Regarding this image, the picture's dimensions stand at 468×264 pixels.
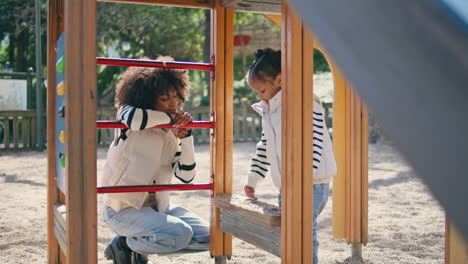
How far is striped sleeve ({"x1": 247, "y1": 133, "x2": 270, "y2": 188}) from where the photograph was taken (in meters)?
2.50

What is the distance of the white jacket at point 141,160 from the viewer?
2363mm

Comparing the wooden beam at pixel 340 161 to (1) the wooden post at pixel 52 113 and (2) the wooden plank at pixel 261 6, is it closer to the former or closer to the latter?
(2) the wooden plank at pixel 261 6

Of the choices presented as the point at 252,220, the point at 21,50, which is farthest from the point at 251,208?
the point at 21,50

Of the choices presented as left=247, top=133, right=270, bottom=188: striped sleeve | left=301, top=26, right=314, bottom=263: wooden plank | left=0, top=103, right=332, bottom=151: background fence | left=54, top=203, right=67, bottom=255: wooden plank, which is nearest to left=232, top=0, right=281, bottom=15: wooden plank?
left=247, top=133, right=270, bottom=188: striped sleeve

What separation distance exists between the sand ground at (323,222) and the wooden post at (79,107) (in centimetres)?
99

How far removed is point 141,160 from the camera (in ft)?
7.82

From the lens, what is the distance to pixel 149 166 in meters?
2.42

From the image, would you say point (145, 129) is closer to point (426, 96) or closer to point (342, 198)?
point (342, 198)

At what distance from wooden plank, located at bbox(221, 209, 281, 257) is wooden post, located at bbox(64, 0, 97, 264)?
2.30 ft

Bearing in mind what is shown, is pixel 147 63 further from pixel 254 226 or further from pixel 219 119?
pixel 254 226

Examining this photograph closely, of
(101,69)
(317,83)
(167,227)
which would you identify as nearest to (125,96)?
(167,227)

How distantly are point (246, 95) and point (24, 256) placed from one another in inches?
478

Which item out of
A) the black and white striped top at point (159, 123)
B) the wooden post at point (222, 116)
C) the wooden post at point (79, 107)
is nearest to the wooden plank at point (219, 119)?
the wooden post at point (222, 116)

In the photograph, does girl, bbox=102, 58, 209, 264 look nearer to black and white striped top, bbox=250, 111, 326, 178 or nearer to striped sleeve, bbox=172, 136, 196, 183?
striped sleeve, bbox=172, 136, 196, 183
